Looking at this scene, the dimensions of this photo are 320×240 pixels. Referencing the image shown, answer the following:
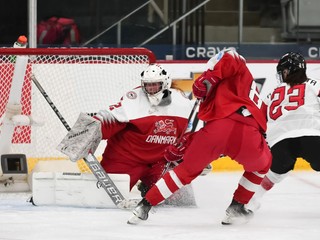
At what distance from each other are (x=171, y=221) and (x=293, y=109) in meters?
0.79

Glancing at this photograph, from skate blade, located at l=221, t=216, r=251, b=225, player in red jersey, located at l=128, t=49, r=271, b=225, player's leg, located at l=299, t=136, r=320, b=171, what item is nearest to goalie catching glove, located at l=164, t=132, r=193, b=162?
player in red jersey, located at l=128, t=49, r=271, b=225

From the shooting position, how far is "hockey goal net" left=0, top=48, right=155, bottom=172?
5.98 m

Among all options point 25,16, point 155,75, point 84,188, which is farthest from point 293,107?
point 25,16

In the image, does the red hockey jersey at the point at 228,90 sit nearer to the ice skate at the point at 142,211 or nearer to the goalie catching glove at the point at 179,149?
the goalie catching glove at the point at 179,149

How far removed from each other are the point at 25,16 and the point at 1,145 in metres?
1.79

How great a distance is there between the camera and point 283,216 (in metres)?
4.98

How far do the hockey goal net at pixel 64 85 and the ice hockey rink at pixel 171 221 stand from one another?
23.9 inches

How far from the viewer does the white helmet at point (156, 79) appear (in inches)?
198

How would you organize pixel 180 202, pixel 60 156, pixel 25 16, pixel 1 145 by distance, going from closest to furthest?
pixel 180 202 → pixel 1 145 → pixel 60 156 → pixel 25 16

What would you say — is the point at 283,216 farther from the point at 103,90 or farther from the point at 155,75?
the point at 103,90

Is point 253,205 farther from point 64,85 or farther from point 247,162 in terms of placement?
point 64,85

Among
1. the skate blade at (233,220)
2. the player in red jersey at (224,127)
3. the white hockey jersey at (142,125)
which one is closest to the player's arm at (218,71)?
the player in red jersey at (224,127)

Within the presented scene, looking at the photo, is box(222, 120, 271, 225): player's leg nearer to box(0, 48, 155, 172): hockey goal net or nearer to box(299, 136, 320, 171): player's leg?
box(299, 136, 320, 171): player's leg

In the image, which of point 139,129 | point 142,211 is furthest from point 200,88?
point 139,129
